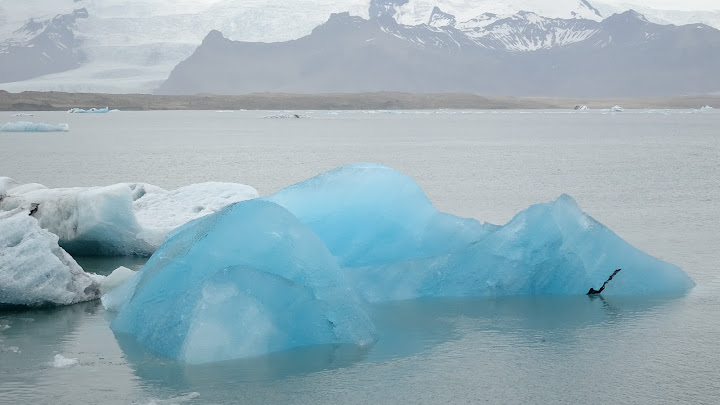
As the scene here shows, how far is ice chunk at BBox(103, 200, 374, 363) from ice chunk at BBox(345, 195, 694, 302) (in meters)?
1.53

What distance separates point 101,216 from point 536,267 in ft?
15.8

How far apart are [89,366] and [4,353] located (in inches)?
29.7

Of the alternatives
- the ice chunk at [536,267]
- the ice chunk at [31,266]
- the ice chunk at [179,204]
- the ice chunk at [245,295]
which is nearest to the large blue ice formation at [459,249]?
the ice chunk at [536,267]

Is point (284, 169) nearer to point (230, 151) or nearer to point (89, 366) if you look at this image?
point (230, 151)

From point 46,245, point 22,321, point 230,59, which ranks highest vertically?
point 46,245

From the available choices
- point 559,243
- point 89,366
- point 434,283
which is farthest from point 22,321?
point 559,243

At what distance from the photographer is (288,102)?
11225 centimetres

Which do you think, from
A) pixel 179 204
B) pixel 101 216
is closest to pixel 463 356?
pixel 101 216

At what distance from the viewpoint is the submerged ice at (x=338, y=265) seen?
6.61 meters

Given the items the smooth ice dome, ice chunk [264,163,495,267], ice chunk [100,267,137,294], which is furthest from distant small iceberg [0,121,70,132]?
ice chunk [264,163,495,267]

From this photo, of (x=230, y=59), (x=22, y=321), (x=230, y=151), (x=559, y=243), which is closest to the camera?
(x=22, y=321)

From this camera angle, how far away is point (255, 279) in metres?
6.64

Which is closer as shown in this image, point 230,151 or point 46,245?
point 46,245

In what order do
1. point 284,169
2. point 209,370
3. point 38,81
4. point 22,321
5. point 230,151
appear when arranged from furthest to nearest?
point 38,81 < point 230,151 < point 284,169 < point 22,321 < point 209,370
